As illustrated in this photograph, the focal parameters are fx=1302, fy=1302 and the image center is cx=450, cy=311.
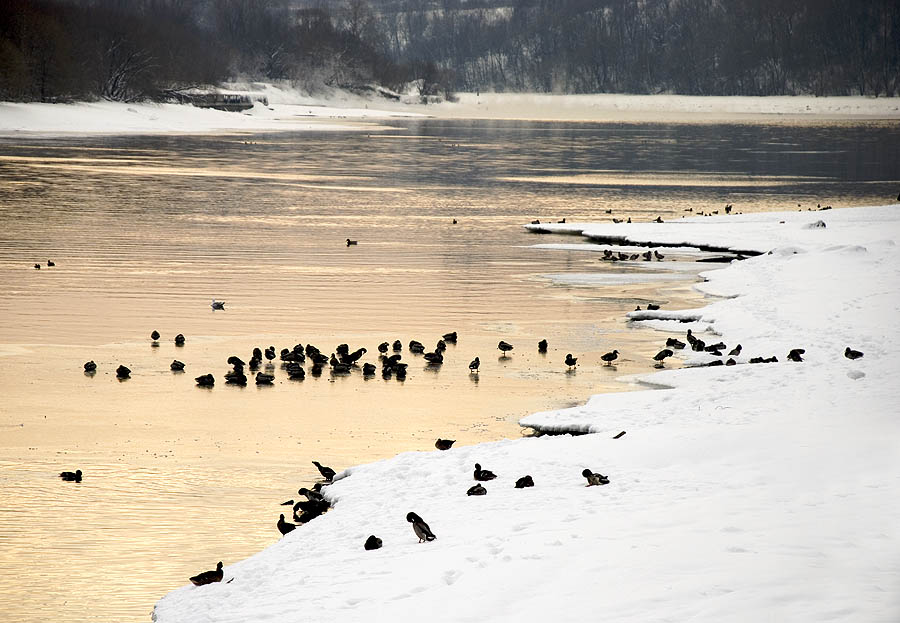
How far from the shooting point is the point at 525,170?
65.9 m

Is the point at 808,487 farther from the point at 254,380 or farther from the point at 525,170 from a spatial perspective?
the point at 525,170

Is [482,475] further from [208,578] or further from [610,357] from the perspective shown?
[610,357]

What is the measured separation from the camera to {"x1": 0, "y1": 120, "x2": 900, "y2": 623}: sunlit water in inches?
478

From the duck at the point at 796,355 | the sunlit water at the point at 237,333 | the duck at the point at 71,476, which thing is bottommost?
the sunlit water at the point at 237,333

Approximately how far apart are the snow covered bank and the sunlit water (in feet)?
3.40

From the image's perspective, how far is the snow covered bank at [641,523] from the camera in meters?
9.26

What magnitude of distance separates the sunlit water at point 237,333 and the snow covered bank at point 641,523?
104cm

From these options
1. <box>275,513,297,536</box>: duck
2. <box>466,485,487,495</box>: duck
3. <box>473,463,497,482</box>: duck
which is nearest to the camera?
<box>275,513,297,536</box>: duck

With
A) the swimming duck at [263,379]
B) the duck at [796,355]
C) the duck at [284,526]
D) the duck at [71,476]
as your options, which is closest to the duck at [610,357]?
the duck at [796,355]

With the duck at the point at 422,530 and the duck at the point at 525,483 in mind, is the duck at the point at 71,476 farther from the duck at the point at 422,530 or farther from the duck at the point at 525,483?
the duck at the point at 525,483

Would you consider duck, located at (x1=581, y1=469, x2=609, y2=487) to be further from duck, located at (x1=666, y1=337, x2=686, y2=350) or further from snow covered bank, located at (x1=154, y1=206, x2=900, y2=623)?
duck, located at (x1=666, y1=337, x2=686, y2=350)

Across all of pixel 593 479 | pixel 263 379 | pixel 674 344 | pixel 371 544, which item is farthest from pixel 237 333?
pixel 371 544

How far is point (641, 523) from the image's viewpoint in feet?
35.7

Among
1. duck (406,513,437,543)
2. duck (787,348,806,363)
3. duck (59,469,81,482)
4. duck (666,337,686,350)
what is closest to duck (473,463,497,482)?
duck (406,513,437,543)
